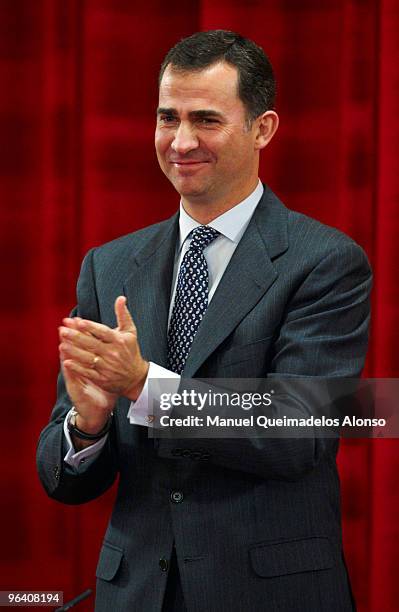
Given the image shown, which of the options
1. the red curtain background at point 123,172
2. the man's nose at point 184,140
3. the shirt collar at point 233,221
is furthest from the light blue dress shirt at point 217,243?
the red curtain background at point 123,172

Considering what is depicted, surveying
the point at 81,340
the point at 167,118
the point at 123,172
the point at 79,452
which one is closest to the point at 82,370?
the point at 81,340

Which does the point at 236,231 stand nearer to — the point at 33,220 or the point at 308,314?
the point at 308,314

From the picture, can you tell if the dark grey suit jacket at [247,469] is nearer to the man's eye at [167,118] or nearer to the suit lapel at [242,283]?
the suit lapel at [242,283]

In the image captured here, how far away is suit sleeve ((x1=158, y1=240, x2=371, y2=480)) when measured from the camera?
1.19 metres

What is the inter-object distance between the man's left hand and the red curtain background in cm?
89

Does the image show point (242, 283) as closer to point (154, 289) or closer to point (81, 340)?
point (154, 289)

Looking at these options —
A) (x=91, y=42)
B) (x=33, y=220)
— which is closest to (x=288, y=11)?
(x=91, y=42)

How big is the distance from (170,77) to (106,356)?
1.34 ft

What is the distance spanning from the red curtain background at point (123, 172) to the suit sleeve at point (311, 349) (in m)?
0.68

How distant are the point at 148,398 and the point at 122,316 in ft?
0.35

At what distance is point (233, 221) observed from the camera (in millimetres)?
1356

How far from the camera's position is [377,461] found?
1.99m

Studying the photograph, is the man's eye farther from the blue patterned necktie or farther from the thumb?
the thumb

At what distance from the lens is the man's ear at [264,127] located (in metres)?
1.38
